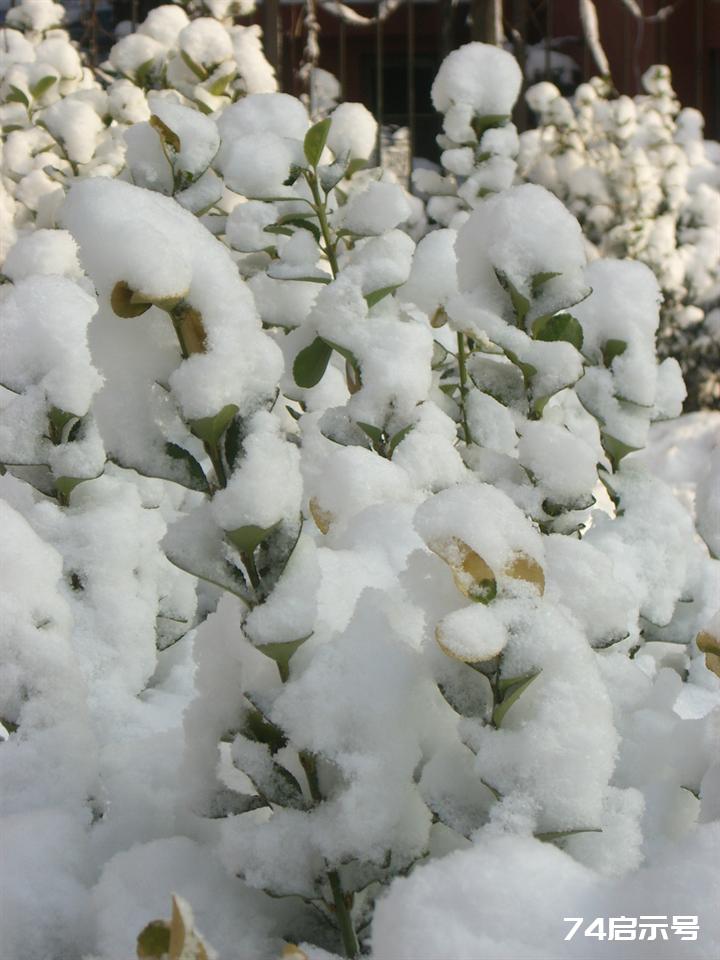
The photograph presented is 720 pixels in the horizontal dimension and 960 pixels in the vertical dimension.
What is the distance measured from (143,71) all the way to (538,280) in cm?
158

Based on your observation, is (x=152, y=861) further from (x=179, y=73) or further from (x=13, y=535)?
(x=179, y=73)

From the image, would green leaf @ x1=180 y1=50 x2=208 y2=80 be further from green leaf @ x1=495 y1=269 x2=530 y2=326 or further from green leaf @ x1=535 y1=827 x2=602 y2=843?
green leaf @ x1=535 y1=827 x2=602 y2=843

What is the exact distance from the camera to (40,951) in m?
0.70

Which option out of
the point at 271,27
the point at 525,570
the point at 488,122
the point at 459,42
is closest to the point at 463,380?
the point at 488,122

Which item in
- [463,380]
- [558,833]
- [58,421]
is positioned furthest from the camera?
[463,380]

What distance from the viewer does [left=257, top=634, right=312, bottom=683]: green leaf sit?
2.12 ft

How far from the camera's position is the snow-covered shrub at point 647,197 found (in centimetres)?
500

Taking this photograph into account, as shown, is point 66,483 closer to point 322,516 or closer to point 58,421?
point 58,421

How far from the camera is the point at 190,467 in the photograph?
0.68 metres

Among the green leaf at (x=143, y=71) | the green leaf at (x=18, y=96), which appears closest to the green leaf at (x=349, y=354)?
the green leaf at (x=143, y=71)

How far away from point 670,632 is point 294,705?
2.25 feet

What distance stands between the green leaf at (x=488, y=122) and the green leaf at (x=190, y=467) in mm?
1041

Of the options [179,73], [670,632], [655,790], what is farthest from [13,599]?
[179,73]

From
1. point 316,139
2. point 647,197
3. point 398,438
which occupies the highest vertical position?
point 316,139
